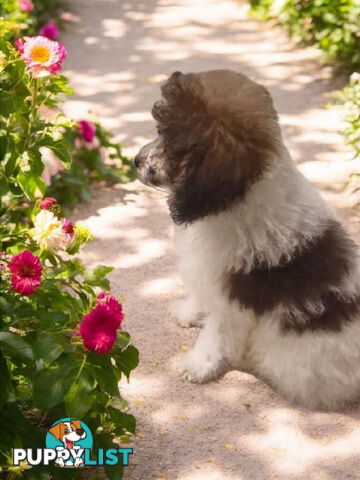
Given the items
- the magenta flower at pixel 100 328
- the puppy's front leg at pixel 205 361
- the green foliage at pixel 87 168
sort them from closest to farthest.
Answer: the magenta flower at pixel 100 328 → the puppy's front leg at pixel 205 361 → the green foliage at pixel 87 168

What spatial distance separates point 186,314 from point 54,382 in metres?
1.52

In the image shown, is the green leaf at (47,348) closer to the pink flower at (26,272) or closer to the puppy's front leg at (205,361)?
the pink flower at (26,272)

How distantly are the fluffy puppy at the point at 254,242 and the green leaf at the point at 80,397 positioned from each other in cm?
80

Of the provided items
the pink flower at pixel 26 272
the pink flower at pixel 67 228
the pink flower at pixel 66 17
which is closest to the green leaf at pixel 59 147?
Result: the pink flower at pixel 67 228

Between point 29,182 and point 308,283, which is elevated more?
point 29,182

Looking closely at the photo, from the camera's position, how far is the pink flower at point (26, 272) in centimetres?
263

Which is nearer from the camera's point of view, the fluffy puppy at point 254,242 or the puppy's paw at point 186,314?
the fluffy puppy at point 254,242

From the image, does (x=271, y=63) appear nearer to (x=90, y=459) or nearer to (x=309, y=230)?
(x=309, y=230)

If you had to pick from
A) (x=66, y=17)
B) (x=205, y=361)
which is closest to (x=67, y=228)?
(x=205, y=361)

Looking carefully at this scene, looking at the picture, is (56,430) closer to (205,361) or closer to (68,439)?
(68,439)

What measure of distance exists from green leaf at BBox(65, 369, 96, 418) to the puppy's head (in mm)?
803

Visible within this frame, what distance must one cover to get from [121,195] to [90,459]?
2.61 m

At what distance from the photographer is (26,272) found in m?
2.66

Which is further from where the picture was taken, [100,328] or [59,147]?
[59,147]
